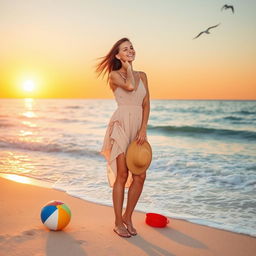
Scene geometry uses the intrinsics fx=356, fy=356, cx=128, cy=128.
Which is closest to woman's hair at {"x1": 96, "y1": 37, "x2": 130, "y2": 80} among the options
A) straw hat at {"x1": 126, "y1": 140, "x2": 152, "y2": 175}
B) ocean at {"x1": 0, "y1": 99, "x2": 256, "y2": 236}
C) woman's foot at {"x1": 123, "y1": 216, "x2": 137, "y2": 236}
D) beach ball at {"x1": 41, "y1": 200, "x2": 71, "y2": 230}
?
straw hat at {"x1": 126, "y1": 140, "x2": 152, "y2": 175}

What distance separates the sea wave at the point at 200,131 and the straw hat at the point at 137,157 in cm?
1473

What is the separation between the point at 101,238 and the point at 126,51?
2.05 meters

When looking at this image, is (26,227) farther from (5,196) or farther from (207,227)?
(207,227)

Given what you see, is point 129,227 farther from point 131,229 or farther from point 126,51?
point 126,51

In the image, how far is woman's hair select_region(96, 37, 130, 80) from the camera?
4.04m

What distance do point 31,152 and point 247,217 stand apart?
7.28 m

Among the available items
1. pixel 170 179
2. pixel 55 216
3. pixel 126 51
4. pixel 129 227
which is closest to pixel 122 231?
pixel 129 227

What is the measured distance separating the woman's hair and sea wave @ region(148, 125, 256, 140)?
48.3ft

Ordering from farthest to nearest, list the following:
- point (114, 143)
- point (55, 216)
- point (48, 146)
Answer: point (48, 146)
point (114, 143)
point (55, 216)

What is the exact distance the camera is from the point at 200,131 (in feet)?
67.4

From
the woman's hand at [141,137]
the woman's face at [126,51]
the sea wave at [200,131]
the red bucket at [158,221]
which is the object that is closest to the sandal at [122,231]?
the red bucket at [158,221]

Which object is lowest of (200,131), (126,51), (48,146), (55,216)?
(48,146)

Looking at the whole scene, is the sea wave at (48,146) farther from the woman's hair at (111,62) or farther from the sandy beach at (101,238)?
the woman's hair at (111,62)

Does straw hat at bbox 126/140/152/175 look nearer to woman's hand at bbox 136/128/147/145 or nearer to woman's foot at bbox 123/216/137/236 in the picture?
woman's hand at bbox 136/128/147/145
